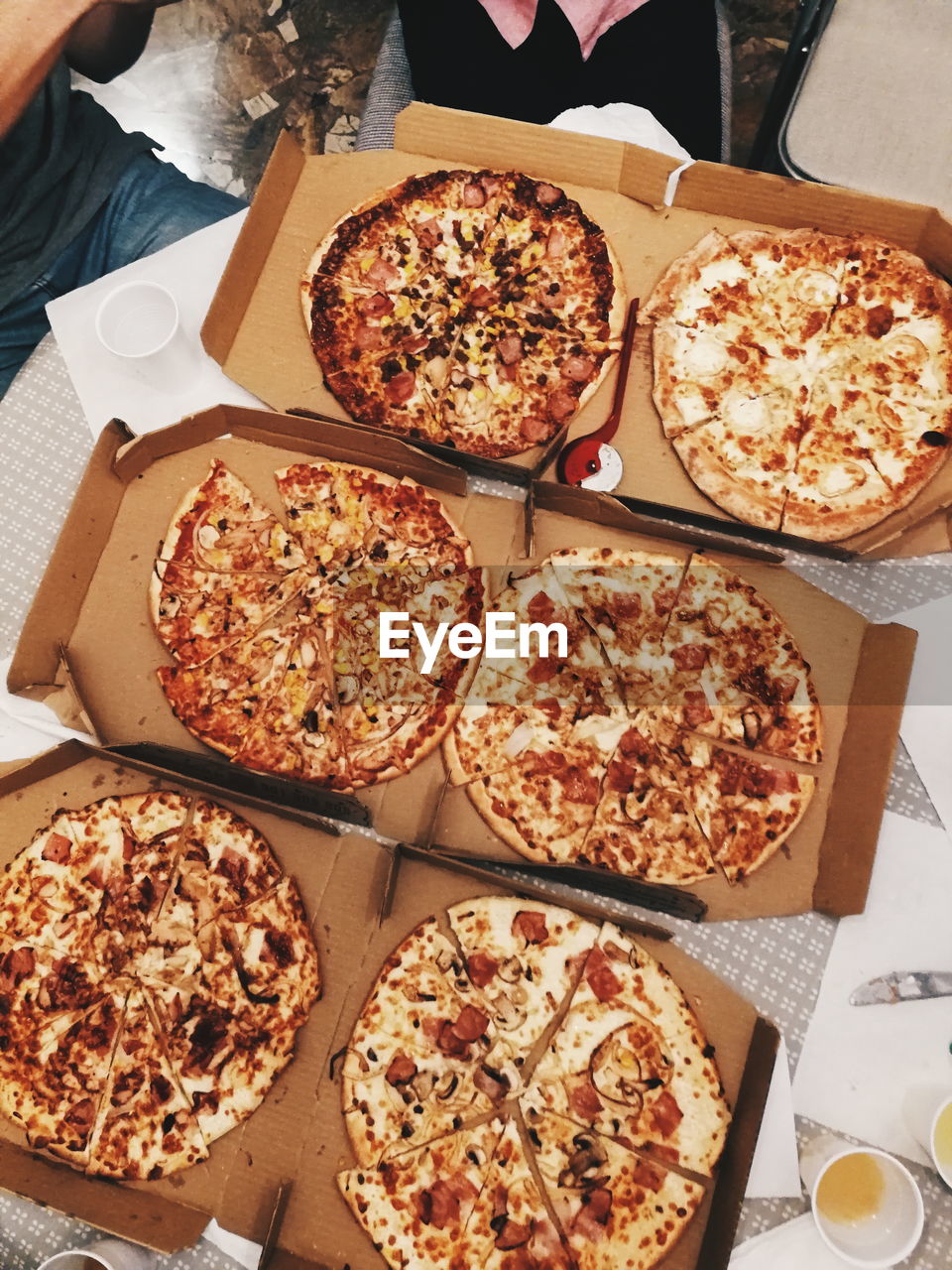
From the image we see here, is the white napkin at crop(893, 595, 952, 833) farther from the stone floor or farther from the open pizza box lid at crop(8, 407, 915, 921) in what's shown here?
the stone floor

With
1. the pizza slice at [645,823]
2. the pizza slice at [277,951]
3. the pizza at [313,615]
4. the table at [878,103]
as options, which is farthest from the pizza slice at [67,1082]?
the table at [878,103]

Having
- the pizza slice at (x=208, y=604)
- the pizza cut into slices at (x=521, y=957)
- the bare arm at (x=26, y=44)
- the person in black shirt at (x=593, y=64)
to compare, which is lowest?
the pizza cut into slices at (x=521, y=957)

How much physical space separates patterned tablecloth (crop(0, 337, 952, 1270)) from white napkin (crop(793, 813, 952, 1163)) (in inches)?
2.0

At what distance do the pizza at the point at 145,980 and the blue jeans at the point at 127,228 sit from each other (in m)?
1.98

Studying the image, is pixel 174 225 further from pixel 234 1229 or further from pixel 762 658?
pixel 234 1229

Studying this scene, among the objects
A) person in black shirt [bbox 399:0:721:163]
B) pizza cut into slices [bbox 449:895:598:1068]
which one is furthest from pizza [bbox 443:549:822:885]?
person in black shirt [bbox 399:0:721:163]

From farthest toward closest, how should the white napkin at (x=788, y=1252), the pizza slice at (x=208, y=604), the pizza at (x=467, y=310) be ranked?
the pizza at (x=467, y=310) → the pizza slice at (x=208, y=604) → the white napkin at (x=788, y=1252)

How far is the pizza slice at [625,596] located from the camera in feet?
9.51

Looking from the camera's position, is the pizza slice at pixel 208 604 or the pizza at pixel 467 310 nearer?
the pizza slice at pixel 208 604

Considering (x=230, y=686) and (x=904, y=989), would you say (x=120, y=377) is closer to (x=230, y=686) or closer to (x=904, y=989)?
(x=230, y=686)

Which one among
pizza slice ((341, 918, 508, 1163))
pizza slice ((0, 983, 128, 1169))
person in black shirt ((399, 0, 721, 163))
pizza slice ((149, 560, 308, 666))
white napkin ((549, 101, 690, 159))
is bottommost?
pizza slice ((0, 983, 128, 1169))

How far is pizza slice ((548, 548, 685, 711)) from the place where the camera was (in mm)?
2898

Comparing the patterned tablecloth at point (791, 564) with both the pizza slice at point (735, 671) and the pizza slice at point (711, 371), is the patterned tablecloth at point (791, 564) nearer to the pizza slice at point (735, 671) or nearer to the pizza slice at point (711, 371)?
the pizza slice at point (735, 671)

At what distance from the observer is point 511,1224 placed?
2527 mm
